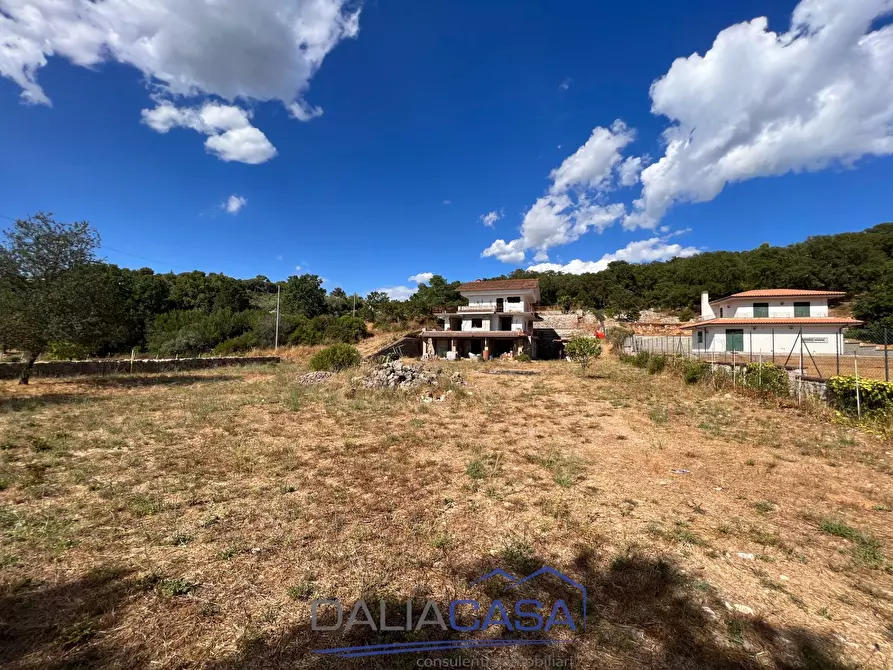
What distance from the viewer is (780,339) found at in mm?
24828

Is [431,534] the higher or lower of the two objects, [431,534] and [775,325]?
the lower

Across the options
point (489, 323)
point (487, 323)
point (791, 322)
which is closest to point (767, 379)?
point (791, 322)

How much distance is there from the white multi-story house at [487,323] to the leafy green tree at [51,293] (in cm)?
2291

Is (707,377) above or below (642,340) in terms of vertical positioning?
below

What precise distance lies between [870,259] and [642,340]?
43451 mm

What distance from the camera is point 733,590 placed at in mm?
3275

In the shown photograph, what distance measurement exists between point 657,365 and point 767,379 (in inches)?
245

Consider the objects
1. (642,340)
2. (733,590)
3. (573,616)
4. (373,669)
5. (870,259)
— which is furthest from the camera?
(870,259)

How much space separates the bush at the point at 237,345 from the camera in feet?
120

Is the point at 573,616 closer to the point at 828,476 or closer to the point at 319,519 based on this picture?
the point at 319,519

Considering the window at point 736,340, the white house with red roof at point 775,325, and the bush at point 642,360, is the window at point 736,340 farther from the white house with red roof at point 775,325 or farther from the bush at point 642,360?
the bush at point 642,360

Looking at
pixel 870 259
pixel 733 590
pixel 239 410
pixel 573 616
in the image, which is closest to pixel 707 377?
pixel 733 590

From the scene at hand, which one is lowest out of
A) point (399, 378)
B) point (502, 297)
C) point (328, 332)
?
point (399, 378)

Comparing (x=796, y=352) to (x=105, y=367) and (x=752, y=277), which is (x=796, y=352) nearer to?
(x=752, y=277)
